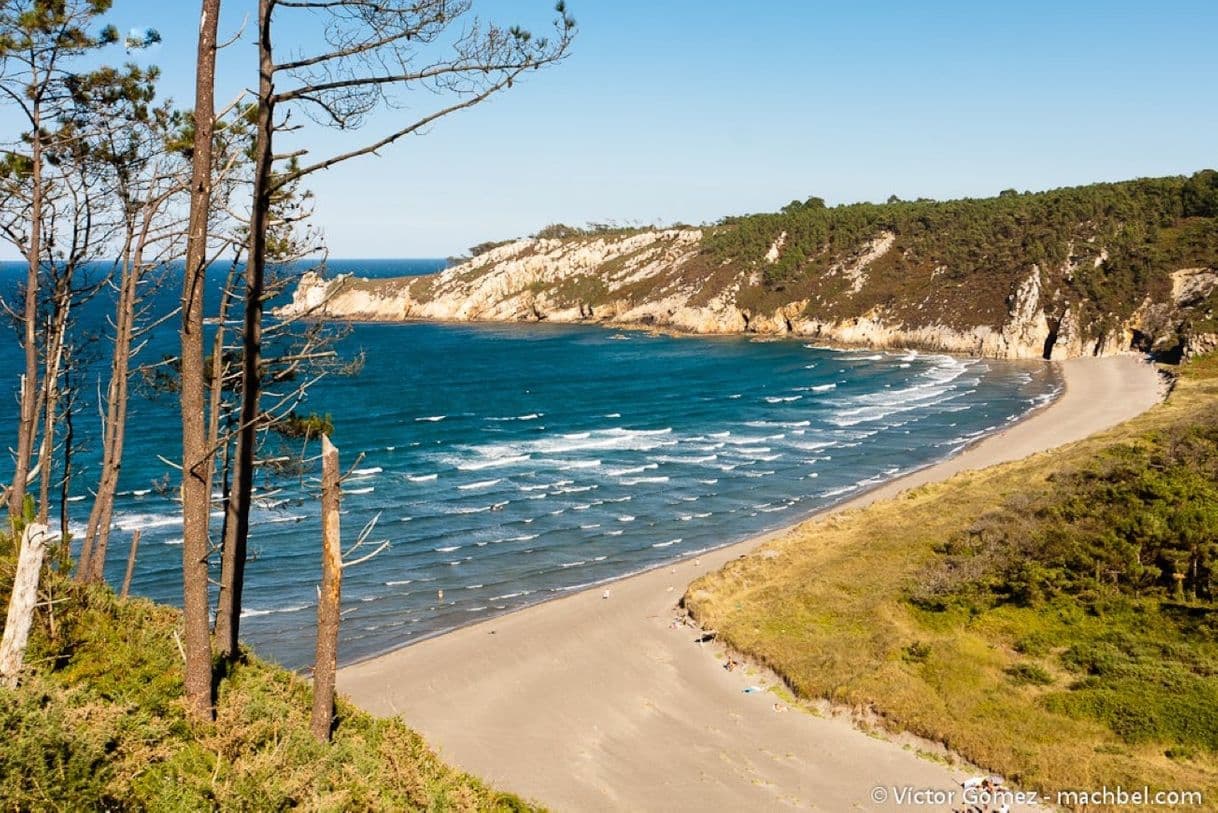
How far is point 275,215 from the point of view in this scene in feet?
43.3

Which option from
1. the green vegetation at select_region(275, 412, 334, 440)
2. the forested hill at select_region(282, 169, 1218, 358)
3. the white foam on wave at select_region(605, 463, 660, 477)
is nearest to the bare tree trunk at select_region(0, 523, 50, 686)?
the green vegetation at select_region(275, 412, 334, 440)

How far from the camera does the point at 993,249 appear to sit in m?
109

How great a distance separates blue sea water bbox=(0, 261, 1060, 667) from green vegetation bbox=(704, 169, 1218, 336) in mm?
12783

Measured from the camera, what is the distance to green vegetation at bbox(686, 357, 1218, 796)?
1738cm

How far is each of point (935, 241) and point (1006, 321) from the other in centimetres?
2928

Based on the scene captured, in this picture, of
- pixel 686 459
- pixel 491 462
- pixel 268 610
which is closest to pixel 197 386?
pixel 268 610

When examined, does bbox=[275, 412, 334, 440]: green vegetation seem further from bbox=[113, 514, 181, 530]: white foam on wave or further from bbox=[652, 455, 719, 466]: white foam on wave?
bbox=[652, 455, 719, 466]: white foam on wave

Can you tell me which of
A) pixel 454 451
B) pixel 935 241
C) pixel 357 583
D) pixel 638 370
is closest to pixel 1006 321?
pixel 935 241

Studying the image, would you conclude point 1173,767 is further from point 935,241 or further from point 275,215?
point 935,241

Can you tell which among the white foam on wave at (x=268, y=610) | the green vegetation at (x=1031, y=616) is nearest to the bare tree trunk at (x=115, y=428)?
the white foam on wave at (x=268, y=610)

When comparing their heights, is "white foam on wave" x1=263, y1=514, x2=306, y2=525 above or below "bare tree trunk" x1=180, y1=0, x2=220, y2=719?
below

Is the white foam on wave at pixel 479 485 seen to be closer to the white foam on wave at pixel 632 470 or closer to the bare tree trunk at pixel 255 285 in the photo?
the white foam on wave at pixel 632 470

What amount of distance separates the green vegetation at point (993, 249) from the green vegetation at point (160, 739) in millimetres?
92512

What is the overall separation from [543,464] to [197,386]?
41.4 metres
